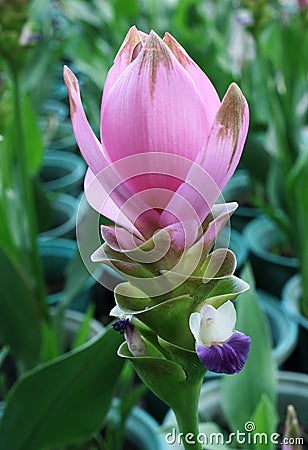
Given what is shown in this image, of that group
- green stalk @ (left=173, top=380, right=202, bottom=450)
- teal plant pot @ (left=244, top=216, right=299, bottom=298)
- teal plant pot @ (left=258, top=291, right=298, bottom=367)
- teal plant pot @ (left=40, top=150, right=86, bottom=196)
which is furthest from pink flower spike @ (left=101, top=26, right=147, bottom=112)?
teal plant pot @ (left=40, top=150, right=86, bottom=196)

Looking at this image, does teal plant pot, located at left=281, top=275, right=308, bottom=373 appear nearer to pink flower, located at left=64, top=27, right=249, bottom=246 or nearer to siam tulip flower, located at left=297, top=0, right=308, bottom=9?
siam tulip flower, located at left=297, top=0, right=308, bottom=9

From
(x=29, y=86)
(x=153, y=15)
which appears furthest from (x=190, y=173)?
(x=153, y=15)

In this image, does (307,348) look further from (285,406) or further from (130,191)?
(130,191)

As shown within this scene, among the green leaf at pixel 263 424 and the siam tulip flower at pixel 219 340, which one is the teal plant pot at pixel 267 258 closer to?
the green leaf at pixel 263 424

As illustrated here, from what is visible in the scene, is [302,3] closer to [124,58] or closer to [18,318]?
[18,318]

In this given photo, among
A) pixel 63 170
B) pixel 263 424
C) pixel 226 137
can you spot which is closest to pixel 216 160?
pixel 226 137

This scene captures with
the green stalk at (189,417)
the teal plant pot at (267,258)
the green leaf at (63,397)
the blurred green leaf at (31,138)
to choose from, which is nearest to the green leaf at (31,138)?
the blurred green leaf at (31,138)
